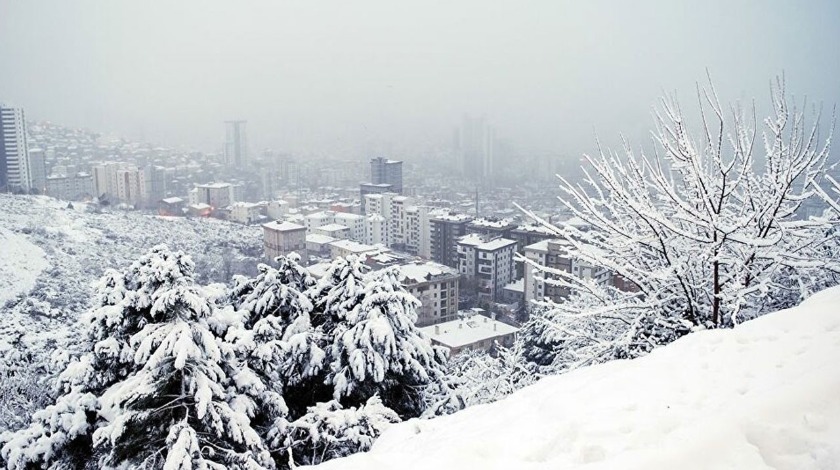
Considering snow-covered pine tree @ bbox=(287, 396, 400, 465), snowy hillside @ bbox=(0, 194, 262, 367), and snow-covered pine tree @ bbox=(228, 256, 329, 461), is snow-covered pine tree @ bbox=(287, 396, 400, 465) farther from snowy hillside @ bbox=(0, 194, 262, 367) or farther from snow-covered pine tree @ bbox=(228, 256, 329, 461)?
snowy hillside @ bbox=(0, 194, 262, 367)

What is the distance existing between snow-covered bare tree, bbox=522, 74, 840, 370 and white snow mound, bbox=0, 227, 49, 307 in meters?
20.8

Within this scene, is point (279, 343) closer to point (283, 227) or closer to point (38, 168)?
point (283, 227)

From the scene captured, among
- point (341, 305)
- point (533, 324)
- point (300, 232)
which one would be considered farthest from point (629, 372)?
point (300, 232)

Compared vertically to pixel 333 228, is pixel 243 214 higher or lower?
higher

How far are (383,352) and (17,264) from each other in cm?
2335

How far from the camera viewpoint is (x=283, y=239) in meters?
39.8

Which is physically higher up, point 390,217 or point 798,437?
point 798,437

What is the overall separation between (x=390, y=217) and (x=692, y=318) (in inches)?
1922

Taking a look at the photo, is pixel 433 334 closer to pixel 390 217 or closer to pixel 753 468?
pixel 753 468

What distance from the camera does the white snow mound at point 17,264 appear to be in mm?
20562

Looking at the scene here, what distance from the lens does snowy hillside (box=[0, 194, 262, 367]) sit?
1548cm

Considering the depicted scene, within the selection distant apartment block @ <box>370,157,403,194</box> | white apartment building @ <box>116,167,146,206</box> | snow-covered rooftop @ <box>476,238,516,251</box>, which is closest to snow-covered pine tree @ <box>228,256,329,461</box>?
snow-covered rooftop @ <box>476,238,516,251</box>

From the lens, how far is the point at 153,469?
4.39 m

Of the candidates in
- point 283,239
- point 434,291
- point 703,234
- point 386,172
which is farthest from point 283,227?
point 703,234
